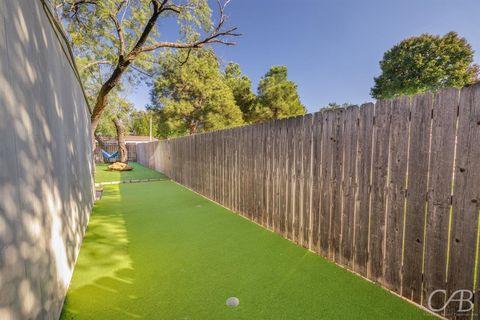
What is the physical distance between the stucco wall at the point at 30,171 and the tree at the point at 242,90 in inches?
889

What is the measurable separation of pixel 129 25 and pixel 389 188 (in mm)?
8539

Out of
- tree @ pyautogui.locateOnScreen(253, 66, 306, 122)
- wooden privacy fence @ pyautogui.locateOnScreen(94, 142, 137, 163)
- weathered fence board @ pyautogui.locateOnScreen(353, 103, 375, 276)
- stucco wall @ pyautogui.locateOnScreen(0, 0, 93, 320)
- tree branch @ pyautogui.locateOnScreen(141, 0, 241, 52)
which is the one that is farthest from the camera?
wooden privacy fence @ pyautogui.locateOnScreen(94, 142, 137, 163)

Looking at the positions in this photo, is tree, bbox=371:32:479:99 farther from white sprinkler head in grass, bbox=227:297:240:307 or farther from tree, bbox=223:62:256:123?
white sprinkler head in grass, bbox=227:297:240:307

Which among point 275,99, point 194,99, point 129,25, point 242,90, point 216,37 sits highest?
point 242,90

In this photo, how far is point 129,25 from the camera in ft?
24.6

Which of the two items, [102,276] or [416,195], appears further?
[102,276]

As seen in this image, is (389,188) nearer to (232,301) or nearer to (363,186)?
(363,186)

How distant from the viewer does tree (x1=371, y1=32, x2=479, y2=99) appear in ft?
78.3

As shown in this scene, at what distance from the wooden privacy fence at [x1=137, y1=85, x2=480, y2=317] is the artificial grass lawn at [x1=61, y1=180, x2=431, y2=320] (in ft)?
0.92

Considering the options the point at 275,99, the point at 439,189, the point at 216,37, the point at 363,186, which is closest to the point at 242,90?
the point at 275,99

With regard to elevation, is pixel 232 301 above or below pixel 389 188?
below

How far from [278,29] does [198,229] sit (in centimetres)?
1002

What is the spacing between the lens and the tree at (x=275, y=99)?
73.0 ft

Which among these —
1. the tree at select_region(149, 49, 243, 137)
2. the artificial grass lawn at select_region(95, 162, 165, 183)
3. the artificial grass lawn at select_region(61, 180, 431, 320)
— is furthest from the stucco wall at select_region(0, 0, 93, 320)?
the tree at select_region(149, 49, 243, 137)
